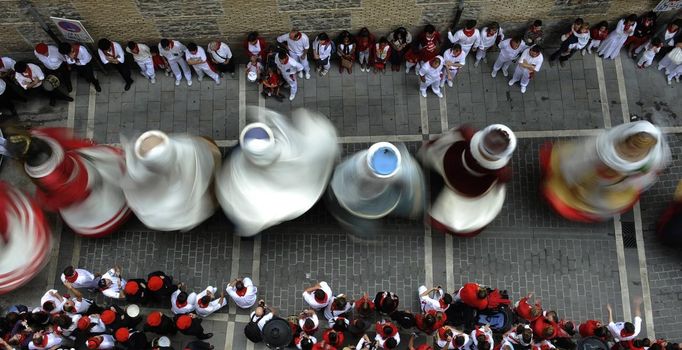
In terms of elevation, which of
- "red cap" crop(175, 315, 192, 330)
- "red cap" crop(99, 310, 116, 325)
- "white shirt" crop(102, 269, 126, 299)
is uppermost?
"white shirt" crop(102, 269, 126, 299)

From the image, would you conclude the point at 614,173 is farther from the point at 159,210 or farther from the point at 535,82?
the point at 159,210

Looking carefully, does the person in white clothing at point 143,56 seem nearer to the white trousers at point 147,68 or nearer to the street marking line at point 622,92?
the white trousers at point 147,68

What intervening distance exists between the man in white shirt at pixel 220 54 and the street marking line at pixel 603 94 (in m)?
7.47

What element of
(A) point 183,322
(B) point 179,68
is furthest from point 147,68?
(A) point 183,322

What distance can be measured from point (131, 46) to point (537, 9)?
7.64 meters

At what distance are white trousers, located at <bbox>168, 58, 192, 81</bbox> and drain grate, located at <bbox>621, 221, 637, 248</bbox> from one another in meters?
8.92

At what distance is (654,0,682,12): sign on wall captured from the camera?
31.0 feet

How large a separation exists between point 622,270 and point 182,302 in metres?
7.76

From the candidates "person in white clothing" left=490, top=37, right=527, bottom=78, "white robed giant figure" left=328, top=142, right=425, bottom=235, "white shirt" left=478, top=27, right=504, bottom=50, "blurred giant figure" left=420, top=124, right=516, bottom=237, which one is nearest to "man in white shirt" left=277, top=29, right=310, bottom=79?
"white robed giant figure" left=328, top=142, right=425, bottom=235

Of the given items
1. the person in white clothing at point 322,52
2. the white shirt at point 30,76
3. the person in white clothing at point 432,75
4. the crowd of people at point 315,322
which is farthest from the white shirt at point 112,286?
the person in white clothing at point 432,75

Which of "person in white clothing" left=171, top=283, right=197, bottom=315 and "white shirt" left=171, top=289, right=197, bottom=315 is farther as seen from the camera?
"white shirt" left=171, top=289, right=197, bottom=315

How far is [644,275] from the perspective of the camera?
934 centimetres

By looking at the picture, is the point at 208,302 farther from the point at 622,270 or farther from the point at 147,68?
the point at 622,270

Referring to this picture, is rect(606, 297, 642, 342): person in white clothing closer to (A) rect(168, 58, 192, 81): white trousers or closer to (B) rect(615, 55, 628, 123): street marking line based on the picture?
(B) rect(615, 55, 628, 123): street marking line
